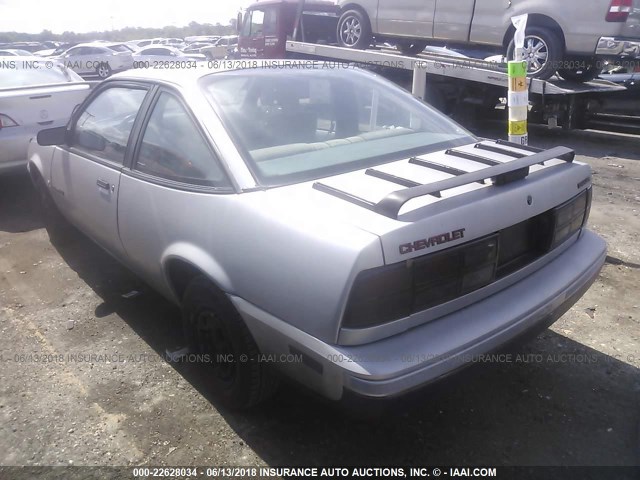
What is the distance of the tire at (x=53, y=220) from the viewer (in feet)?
15.2

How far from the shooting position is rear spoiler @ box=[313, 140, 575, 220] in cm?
200

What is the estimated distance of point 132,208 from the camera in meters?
2.99

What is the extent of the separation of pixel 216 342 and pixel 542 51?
7052mm

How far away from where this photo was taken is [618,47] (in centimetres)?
701

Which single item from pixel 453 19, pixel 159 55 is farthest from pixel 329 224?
pixel 159 55

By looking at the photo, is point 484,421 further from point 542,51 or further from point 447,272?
point 542,51

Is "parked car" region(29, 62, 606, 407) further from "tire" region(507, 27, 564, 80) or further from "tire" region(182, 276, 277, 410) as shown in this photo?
"tire" region(507, 27, 564, 80)

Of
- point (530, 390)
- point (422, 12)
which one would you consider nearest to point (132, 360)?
point (530, 390)

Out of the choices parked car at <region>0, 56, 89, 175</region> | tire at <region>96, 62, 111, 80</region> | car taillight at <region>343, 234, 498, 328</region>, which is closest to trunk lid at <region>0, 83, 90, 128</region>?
parked car at <region>0, 56, 89, 175</region>

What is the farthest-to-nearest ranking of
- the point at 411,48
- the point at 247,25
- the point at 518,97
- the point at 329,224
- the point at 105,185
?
the point at 247,25
the point at 411,48
the point at 518,97
the point at 105,185
the point at 329,224

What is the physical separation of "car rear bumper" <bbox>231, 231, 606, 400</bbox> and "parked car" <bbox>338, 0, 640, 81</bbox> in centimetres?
594

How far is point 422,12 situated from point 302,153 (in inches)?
281

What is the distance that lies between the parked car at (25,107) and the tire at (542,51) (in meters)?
5.91

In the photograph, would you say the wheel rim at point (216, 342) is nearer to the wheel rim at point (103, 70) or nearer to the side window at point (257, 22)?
the side window at point (257, 22)
